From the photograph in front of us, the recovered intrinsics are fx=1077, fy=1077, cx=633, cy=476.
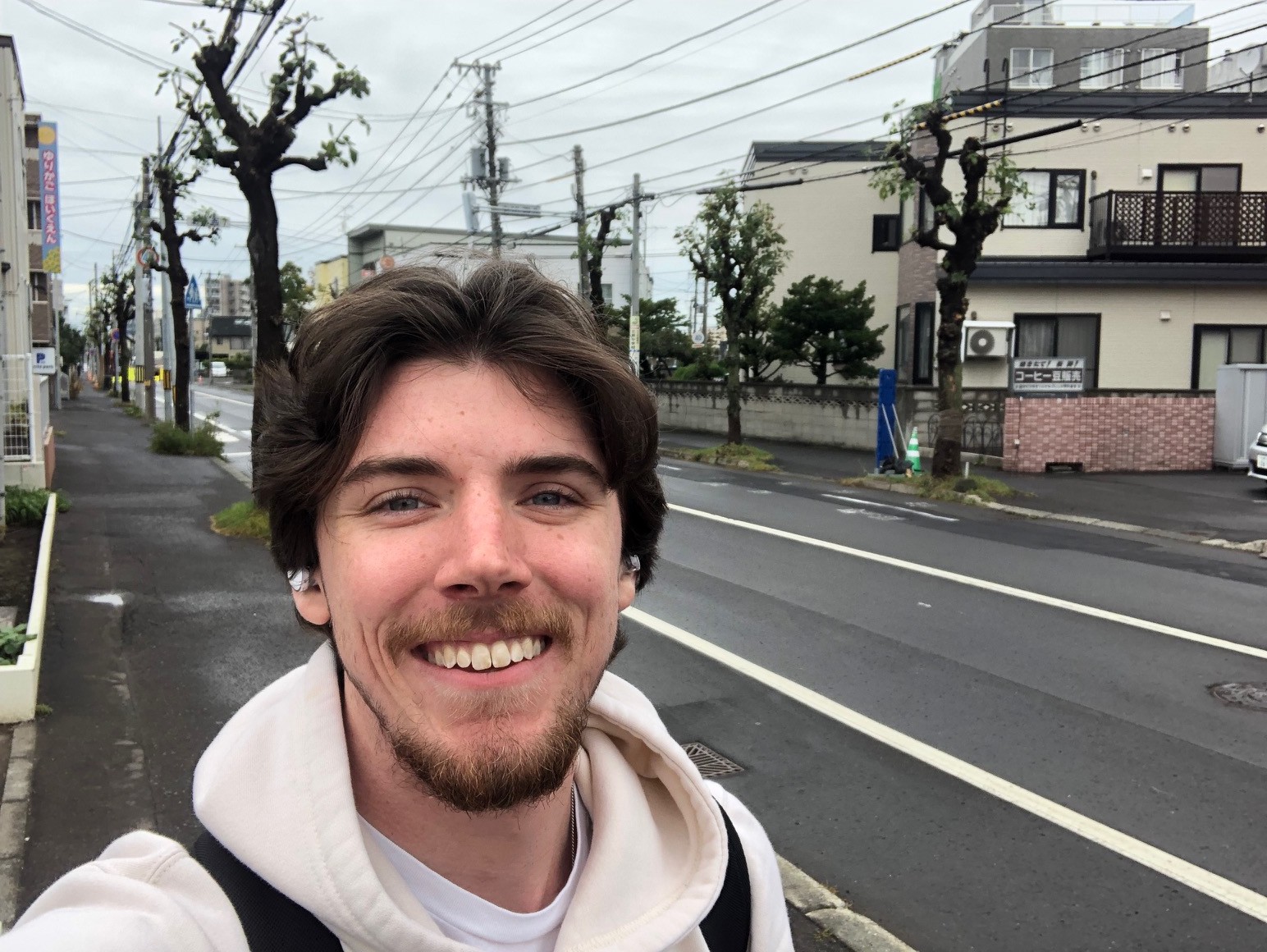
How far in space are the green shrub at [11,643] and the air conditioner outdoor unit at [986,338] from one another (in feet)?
75.7

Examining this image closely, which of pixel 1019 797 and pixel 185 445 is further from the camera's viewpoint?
pixel 185 445

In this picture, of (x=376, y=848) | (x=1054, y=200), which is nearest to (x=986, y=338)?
(x=1054, y=200)

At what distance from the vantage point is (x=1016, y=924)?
13.9 ft

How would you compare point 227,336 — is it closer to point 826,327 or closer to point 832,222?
point 832,222

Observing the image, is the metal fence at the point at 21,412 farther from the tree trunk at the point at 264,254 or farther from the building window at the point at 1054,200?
the building window at the point at 1054,200

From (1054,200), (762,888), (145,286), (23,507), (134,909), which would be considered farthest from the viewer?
(145,286)

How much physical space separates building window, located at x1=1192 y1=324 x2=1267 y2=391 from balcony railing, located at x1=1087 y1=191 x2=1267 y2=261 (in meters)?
1.87

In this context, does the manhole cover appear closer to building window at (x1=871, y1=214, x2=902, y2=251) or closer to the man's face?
the man's face

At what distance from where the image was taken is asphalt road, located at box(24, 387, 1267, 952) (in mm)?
4598

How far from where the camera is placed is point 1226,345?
27.1 m

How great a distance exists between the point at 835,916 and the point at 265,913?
3434mm

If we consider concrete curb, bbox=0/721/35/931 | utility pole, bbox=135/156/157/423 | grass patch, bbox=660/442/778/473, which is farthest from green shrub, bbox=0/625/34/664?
utility pole, bbox=135/156/157/423

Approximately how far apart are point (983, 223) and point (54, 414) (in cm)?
3316

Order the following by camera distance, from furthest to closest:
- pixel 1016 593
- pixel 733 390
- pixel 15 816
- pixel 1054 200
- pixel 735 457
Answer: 1. pixel 1054 200
2. pixel 733 390
3. pixel 735 457
4. pixel 1016 593
5. pixel 15 816
